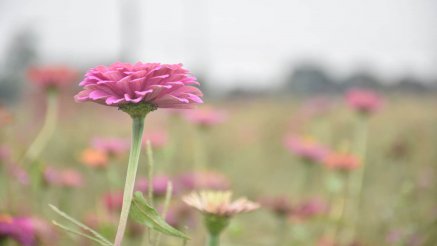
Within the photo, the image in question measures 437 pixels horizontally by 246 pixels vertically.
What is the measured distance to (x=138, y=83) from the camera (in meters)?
0.61

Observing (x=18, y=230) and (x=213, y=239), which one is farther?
(x=18, y=230)

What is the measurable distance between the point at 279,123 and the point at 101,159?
3.27m

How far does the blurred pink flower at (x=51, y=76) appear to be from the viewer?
1.46 m

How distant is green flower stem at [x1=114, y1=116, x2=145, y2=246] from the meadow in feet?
0.25

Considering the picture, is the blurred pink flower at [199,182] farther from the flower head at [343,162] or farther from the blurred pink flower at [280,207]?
the flower head at [343,162]

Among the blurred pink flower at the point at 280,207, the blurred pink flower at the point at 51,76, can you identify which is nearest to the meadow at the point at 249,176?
the blurred pink flower at the point at 280,207

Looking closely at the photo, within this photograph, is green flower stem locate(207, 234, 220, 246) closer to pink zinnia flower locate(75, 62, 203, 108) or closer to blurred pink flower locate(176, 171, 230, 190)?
pink zinnia flower locate(75, 62, 203, 108)

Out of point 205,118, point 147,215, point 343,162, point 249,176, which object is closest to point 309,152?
point 343,162

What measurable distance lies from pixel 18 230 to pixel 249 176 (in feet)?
9.48

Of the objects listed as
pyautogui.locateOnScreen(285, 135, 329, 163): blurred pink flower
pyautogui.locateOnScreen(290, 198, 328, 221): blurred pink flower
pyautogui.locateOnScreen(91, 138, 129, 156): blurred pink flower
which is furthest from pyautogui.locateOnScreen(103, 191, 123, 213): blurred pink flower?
pyautogui.locateOnScreen(285, 135, 329, 163): blurred pink flower

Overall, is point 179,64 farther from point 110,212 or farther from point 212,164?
point 212,164

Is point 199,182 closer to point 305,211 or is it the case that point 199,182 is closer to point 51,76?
point 305,211

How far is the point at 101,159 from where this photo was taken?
1.68m

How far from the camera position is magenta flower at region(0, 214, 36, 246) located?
101 cm
